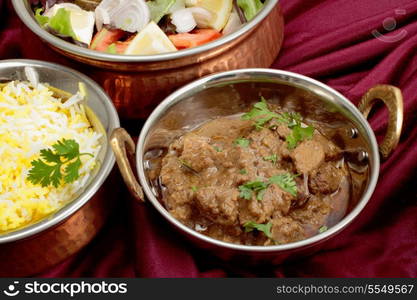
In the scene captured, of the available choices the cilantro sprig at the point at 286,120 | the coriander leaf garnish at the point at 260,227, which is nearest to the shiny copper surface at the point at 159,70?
the cilantro sprig at the point at 286,120

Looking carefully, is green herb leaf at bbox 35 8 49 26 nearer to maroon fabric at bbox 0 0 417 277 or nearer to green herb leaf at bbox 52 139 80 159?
maroon fabric at bbox 0 0 417 277

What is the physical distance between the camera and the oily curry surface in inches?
66.4

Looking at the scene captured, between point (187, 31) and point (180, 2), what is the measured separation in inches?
5.6

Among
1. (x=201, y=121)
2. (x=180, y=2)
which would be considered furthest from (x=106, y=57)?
(x=180, y=2)

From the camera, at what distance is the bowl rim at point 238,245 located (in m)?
1.57

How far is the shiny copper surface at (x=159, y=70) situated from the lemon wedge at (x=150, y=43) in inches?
5.9

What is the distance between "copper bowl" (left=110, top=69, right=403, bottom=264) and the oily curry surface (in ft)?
0.22

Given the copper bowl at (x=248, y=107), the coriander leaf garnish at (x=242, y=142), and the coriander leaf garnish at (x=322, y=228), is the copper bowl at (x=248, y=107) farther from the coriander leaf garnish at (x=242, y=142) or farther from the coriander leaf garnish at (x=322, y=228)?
the coriander leaf garnish at (x=242, y=142)

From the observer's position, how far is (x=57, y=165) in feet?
5.90

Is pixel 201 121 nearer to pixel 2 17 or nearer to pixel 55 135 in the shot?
pixel 55 135

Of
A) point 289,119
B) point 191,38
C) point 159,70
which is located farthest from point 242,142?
point 191,38

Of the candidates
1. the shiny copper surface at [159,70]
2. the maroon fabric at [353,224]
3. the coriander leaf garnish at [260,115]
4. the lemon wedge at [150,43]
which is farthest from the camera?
the lemon wedge at [150,43]

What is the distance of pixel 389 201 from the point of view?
1.96 meters

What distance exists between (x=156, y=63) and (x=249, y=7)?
57 centimetres
